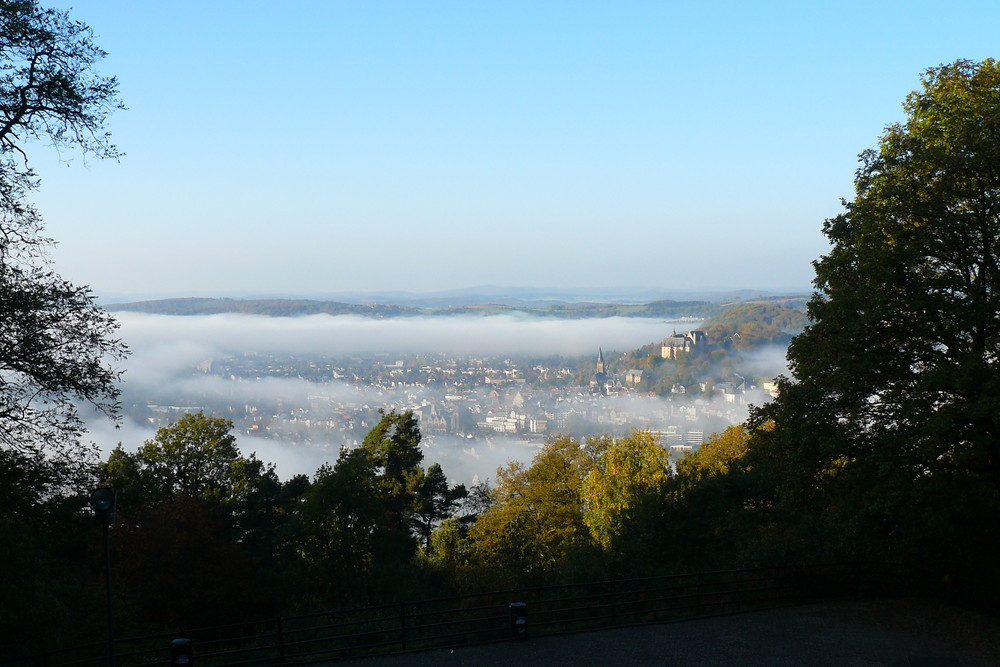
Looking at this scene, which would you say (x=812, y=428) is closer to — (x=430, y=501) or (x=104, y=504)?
(x=104, y=504)

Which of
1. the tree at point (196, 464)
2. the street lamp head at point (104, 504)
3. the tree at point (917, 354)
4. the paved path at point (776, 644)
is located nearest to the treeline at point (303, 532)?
the tree at point (196, 464)

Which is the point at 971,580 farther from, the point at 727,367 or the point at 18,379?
the point at 727,367

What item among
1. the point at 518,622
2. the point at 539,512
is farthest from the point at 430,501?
the point at 518,622

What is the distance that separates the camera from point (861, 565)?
1600 centimetres

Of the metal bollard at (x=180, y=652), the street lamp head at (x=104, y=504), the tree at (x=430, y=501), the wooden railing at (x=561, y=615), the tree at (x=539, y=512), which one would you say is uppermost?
the street lamp head at (x=104, y=504)

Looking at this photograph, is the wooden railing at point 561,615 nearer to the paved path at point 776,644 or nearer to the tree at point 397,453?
the paved path at point 776,644

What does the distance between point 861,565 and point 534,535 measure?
22.9 meters


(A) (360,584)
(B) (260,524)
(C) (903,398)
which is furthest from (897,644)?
(B) (260,524)

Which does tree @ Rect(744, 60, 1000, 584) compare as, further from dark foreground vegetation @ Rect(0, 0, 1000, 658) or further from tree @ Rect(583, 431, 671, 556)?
tree @ Rect(583, 431, 671, 556)

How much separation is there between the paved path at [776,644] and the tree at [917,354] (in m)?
1.52

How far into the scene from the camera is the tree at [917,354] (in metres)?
13.6

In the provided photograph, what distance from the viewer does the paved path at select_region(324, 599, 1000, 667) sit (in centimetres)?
1219

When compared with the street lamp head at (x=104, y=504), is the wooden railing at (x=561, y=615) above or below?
below

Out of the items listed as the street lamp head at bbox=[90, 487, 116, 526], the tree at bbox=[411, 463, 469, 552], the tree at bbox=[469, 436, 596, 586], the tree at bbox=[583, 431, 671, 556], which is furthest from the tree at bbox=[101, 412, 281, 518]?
the street lamp head at bbox=[90, 487, 116, 526]
